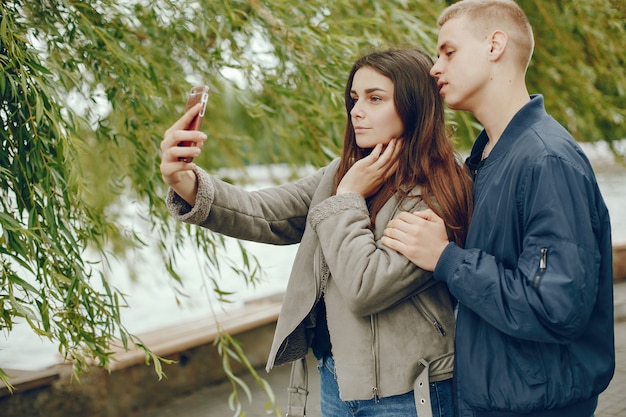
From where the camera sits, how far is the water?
5207mm

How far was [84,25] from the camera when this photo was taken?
3150 millimetres

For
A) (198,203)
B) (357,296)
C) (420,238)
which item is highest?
Answer: (198,203)

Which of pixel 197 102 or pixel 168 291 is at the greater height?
pixel 197 102

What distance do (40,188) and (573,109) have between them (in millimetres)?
3607

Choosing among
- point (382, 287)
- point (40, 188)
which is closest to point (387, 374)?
point (382, 287)

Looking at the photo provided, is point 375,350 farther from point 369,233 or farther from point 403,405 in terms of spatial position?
point 369,233

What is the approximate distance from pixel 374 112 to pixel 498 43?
0.40 meters

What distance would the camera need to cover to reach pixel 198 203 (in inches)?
84.0

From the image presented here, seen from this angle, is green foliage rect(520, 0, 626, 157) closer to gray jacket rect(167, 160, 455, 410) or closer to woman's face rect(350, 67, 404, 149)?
woman's face rect(350, 67, 404, 149)

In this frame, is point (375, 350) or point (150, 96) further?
point (150, 96)

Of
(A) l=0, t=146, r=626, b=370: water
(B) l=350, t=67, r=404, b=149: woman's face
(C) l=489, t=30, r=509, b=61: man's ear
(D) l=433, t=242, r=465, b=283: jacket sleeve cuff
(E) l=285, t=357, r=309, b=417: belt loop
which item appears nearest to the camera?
(D) l=433, t=242, r=465, b=283: jacket sleeve cuff

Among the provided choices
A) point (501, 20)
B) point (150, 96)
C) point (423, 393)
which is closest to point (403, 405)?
point (423, 393)

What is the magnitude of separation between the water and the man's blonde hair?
1.31 m

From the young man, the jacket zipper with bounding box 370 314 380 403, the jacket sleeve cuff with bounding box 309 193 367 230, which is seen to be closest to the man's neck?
the young man
